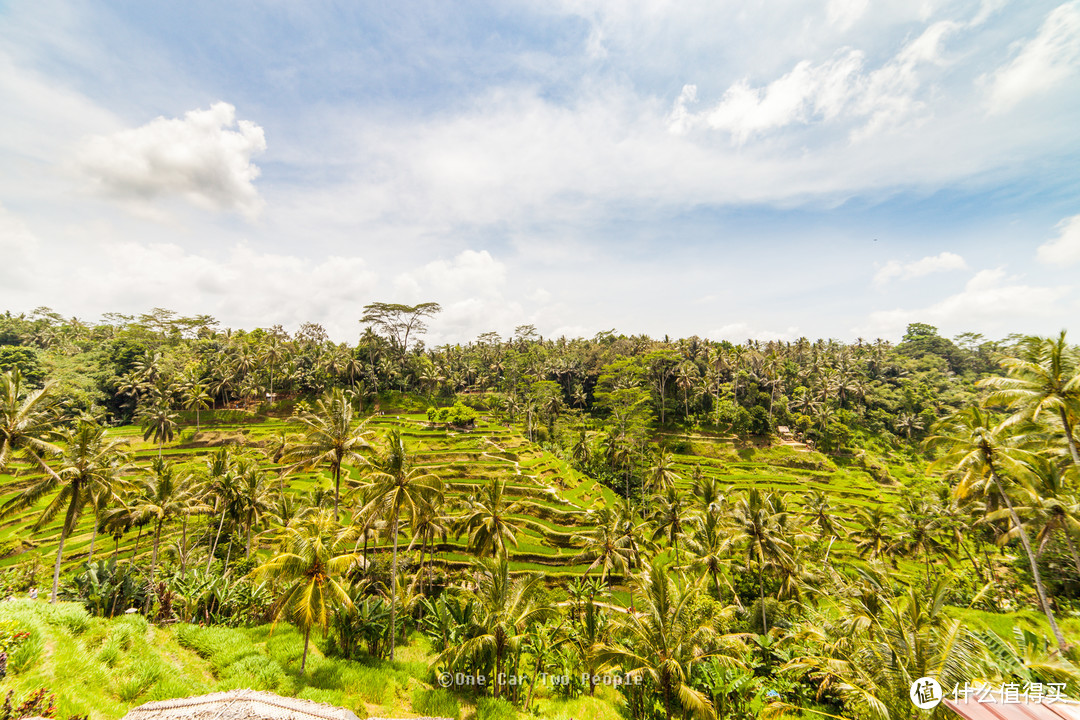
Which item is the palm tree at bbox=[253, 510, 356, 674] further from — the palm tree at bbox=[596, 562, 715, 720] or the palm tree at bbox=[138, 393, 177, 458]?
the palm tree at bbox=[138, 393, 177, 458]

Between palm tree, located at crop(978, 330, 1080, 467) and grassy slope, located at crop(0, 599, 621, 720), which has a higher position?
palm tree, located at crop(978, 330, 1080, 467)

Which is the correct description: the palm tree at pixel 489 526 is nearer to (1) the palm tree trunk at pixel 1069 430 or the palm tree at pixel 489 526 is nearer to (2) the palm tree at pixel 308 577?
(2) the palm tree at pixel 308 577

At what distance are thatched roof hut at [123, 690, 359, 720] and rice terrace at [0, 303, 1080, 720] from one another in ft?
8.75

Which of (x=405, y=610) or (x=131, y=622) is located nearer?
(x=131, y=622)

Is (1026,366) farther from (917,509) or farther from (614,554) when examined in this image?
(917,509)

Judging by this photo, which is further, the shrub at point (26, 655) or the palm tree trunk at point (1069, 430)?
the palm tree trunk at point (1069, 430)

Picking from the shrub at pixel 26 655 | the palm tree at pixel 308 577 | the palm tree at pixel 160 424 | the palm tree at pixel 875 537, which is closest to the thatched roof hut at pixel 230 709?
the shrub at pixel 26 655

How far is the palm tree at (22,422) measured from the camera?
21125 millimetres

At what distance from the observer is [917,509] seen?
42.1 meters

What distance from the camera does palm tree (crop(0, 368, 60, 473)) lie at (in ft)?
69.3

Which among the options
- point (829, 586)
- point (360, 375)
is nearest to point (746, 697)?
point (829, 586)

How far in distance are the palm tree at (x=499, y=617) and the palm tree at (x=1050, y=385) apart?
1017 inches

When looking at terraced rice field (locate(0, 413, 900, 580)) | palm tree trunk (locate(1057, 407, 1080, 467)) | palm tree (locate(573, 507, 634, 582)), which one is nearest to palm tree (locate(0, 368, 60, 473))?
terraced rice field (locate(0, 413, 900, 580))

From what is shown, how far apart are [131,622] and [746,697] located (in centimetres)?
3111
